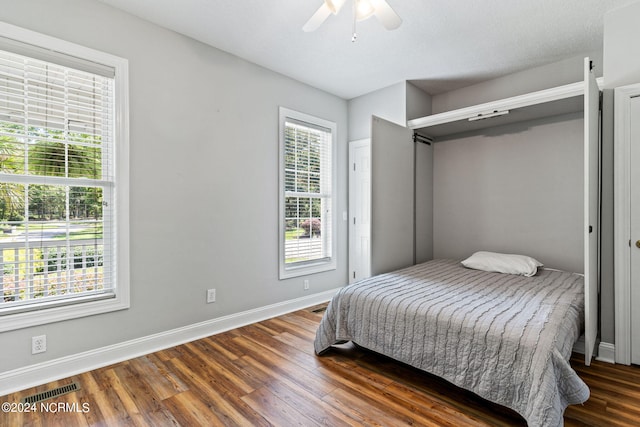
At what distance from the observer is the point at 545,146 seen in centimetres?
339

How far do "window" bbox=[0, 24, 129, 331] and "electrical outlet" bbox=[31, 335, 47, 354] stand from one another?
12 cm

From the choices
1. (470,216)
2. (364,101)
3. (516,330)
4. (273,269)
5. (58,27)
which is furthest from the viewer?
(364,101)

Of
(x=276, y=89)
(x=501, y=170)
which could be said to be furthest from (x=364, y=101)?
(x=501, y=170)

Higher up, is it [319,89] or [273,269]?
[319,89]

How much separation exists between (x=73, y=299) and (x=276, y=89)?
108 inches

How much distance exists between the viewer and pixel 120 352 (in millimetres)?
2482

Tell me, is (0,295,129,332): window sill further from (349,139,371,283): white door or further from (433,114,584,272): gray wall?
(433,114,584,272): gray wall

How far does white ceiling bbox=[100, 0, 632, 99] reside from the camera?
242 centimetres

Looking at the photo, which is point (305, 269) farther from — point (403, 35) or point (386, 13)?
point (386, 13)

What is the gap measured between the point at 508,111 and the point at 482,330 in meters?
2.33

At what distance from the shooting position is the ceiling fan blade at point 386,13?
6.27ft

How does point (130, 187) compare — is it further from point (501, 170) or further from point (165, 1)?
point (501, 170)

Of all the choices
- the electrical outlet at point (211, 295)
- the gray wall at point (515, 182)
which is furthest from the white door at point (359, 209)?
the electrical outlet at point (211, 295)

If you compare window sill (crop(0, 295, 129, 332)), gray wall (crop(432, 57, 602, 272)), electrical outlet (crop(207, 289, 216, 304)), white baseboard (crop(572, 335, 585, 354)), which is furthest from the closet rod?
window sill (crop(0, 295, 129, 332))
